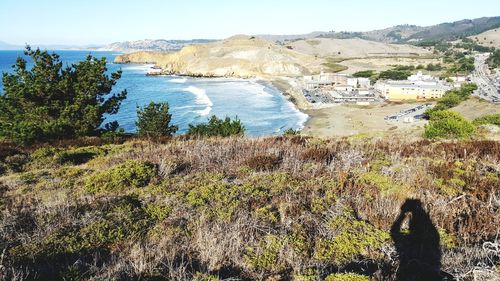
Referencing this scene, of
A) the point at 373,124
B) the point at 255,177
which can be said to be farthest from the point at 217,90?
the point at 255,177

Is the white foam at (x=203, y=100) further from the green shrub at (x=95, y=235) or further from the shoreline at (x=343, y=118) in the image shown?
the green shrub at (x=95, y=235)

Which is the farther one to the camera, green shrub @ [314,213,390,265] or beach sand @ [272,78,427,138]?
beach sand @ [272,78,427,138]

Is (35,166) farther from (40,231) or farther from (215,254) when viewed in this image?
(215,254)

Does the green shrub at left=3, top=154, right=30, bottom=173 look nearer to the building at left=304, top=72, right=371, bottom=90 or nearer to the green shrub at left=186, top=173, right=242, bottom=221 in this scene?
the green shrub at left=186, top=173, right=242, bottom=221

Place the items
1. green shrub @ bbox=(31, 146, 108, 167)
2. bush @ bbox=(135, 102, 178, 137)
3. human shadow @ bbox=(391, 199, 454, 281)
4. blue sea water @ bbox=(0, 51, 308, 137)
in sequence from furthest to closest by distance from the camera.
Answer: blue sea water @ bbox=(0, 51, 308, 137) < bush @ bbox=(135, 102, 178, 137) < green shrub @ bbox=(31, 146, 108, 167) < human shadow @ bbox=(391, 199, 454, 281)

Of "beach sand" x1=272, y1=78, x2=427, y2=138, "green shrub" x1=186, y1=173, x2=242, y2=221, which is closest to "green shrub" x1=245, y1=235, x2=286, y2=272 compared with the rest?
"green shrub" x1=186, y1=173, x2=242, y2=221

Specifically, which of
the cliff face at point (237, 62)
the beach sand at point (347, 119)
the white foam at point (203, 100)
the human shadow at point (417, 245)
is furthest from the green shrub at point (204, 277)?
the cliff face at point (237, 62)
